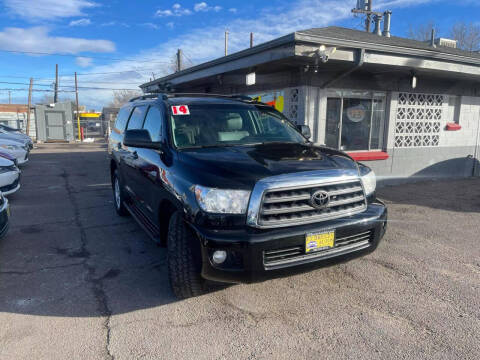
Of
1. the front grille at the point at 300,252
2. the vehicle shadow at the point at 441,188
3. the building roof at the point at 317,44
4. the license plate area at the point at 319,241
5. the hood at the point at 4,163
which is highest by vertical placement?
the building roof at the point at 317,44

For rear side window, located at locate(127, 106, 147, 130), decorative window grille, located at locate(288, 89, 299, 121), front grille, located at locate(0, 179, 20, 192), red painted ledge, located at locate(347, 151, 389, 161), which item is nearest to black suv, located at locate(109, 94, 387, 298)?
rear side window, located at locate(127, 106, 147, 130)

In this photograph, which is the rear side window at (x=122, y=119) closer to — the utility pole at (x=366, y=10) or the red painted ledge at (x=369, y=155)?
the red painted ledge at (x=369, y=155)

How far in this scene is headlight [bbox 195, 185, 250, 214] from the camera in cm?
279

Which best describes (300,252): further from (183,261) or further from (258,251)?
(183,261)

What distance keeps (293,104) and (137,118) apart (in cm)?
406

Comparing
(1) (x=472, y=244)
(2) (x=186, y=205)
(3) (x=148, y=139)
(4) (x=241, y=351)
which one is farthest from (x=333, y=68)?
(4) (x=241, y=351)

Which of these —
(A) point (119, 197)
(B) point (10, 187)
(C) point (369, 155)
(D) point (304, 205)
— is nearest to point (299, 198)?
(D) point (304, 205)

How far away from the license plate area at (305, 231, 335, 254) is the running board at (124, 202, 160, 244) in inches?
64.0

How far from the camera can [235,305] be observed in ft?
10.8

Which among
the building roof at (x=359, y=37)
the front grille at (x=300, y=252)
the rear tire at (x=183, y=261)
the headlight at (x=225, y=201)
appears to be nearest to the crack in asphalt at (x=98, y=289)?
the rear tire at (x=183, y=261)

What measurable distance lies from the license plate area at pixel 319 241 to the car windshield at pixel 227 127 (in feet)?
4.68

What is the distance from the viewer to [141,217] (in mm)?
4473

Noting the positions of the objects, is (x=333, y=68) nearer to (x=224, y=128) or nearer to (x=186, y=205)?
(x=224, y=128)

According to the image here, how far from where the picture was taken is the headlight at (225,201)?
2.79 metres
